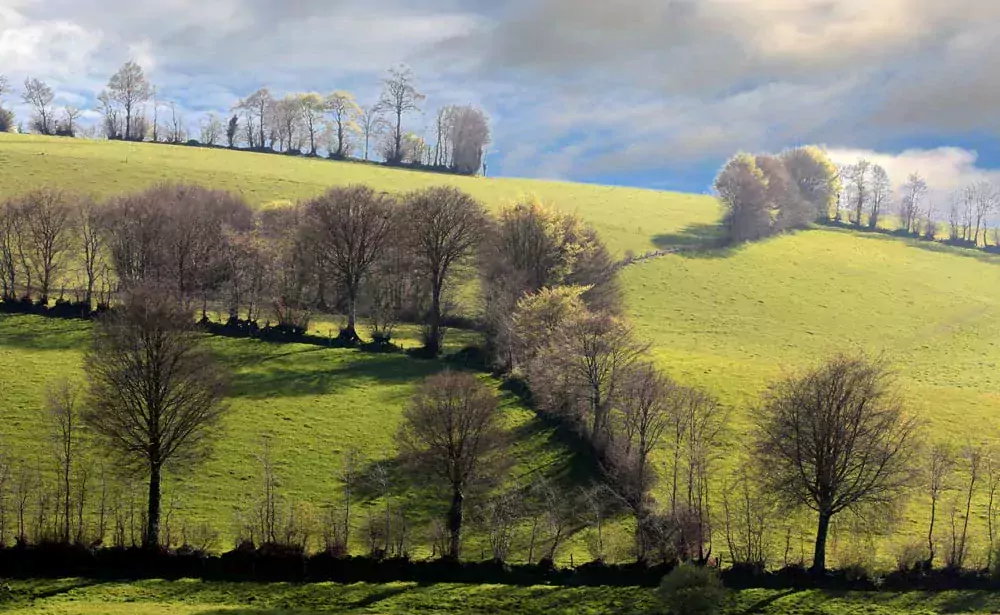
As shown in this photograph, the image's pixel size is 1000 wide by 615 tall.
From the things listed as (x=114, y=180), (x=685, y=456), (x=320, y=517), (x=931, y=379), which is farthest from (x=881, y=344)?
(x=114, y=180)

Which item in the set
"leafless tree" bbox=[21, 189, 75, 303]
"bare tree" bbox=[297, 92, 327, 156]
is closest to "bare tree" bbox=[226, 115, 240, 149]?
"bare tree" bbox=[297, 92, 327, 156]

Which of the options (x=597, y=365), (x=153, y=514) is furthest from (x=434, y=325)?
(x=153, y=514)

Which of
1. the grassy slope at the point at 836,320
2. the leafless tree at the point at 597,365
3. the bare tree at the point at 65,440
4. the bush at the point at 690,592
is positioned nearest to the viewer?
the bush at the point at 690,592

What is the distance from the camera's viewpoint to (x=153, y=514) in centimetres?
3681

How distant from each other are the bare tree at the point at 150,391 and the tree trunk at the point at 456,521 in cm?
1419

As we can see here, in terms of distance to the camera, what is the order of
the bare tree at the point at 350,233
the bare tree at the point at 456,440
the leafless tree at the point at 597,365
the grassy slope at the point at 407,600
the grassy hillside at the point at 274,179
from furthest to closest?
the grassy hillside at the point at 274,179 < the bare tree at the point at 350,233 < the leafless tree at the point at 597,365 < the bare tree at the point at 456,440 < the grassy slope at the point at 407,600

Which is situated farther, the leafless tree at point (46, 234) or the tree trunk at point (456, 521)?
the leafless tree at point (46, 234)

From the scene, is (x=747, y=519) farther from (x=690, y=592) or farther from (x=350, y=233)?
(x=350, y=233)

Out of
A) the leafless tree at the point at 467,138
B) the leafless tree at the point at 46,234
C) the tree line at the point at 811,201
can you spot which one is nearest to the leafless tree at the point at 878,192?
the tree line at the point at 811,201

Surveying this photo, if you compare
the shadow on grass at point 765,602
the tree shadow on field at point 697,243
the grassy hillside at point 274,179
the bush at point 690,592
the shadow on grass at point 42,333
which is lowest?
the shadow on grass at point 765,602

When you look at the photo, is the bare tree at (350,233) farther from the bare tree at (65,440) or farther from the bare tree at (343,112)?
the bare tree at (343,112)

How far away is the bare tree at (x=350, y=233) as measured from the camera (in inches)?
2808

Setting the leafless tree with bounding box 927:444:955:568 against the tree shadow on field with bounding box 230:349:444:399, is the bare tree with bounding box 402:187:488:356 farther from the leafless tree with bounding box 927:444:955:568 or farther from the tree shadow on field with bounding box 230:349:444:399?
the leafless tree with bounding box 927:444:955:568

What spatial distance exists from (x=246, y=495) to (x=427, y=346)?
27.6 meters
